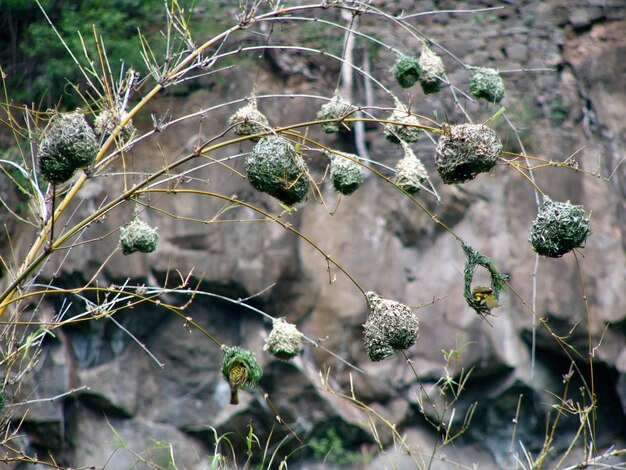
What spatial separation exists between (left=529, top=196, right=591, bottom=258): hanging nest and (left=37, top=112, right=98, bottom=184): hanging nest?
39.6 inches

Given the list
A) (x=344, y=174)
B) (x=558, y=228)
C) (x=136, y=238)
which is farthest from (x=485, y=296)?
(x=136, y=238)

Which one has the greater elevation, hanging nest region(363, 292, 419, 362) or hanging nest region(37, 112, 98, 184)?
hanging nest region(37, 112, 98, 184)

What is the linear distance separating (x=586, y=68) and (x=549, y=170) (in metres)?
0.80

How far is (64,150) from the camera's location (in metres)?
1.49

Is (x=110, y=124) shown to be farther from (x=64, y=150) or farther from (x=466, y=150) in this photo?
(x=466, y=150)

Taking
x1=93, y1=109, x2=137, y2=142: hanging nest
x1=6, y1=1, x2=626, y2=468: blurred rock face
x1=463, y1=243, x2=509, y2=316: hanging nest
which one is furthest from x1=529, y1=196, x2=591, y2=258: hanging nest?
x1=6, y1=1, x2=626, y2=468: blurred rock face

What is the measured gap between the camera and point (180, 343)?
4.69 metres

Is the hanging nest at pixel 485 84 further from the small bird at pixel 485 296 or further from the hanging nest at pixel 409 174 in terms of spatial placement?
the small bird at pixel 485 296

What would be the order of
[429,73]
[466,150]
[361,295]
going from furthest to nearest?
[361,295]
[429,73]
[466,150]

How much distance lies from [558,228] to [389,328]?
0.45 m

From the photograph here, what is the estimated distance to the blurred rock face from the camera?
4.58 metres

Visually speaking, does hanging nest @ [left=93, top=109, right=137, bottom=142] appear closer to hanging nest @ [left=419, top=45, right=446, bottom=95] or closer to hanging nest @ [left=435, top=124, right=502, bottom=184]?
hanging nest @ [left=435, top=124, right=502, bottom=184]

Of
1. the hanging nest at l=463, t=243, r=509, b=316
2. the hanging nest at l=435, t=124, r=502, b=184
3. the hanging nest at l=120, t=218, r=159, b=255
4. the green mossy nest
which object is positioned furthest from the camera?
the hanging nest at l=120, t=218, r=159, b=255

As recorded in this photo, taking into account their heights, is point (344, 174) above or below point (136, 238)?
above
